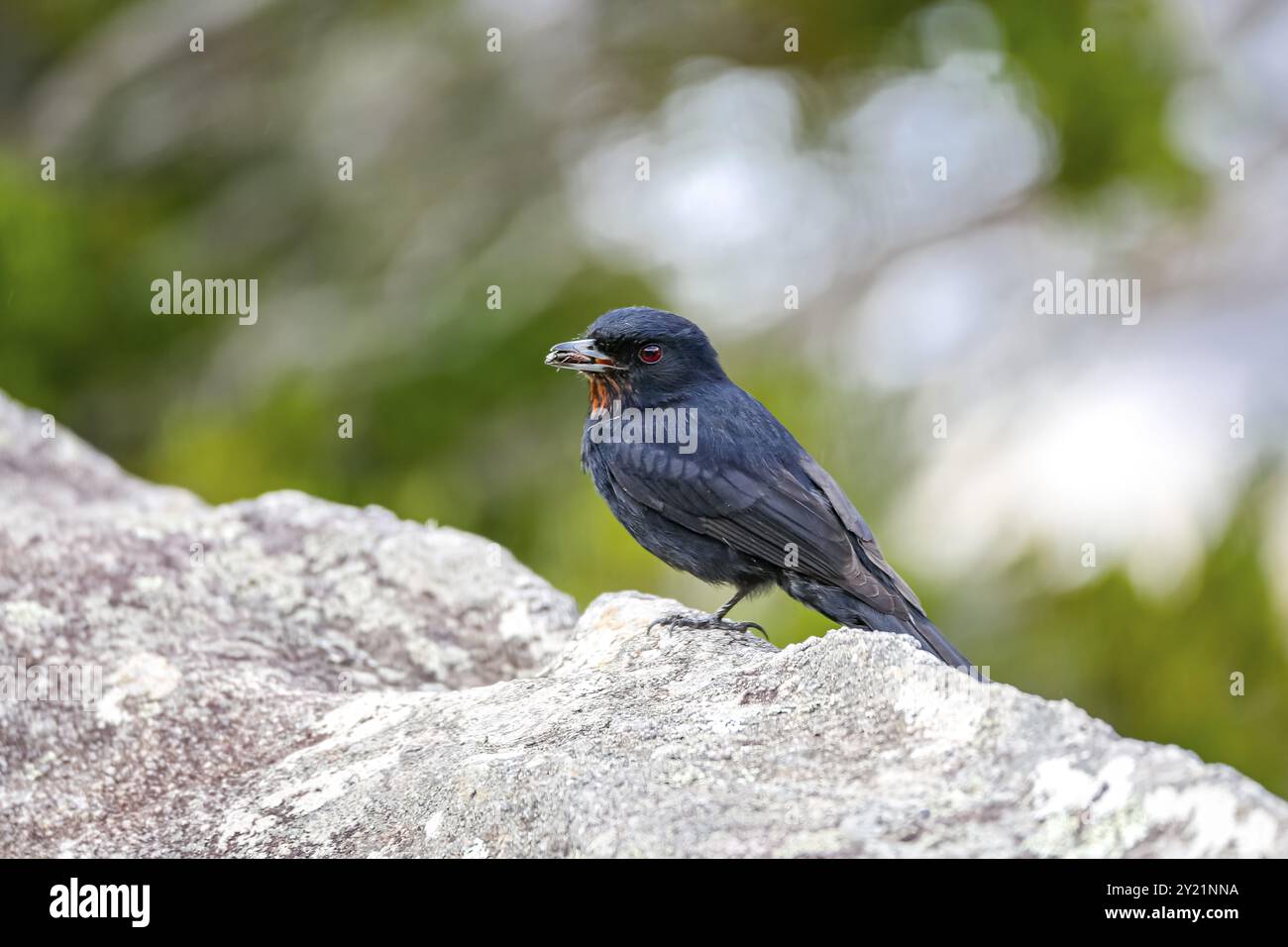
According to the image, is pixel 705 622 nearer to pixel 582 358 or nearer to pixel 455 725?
pixel 455 725

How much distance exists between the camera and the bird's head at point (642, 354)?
504cm

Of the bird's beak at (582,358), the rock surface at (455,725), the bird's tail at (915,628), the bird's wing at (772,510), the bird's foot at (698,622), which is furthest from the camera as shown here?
the bird's beak at (582,358)

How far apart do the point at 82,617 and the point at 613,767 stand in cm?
209

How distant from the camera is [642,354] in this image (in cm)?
507

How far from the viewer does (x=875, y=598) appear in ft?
14.4

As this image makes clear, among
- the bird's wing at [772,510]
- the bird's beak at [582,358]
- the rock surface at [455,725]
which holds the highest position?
the bird's beak at [582,358]

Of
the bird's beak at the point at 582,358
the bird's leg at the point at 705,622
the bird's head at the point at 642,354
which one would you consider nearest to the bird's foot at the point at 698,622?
the bird's leg at the point at 705,622

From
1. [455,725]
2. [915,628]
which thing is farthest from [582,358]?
[455,725]

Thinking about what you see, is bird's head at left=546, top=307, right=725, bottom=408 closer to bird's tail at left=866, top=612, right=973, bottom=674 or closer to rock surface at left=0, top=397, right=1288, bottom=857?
rock surface at left=0, top=397, right=1288, bottom=857

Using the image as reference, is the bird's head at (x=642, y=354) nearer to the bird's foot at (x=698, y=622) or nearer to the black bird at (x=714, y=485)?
the black bird at (x=714, y=485)

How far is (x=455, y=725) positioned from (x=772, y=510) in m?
1.38

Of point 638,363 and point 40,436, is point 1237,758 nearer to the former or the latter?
point 638,363
